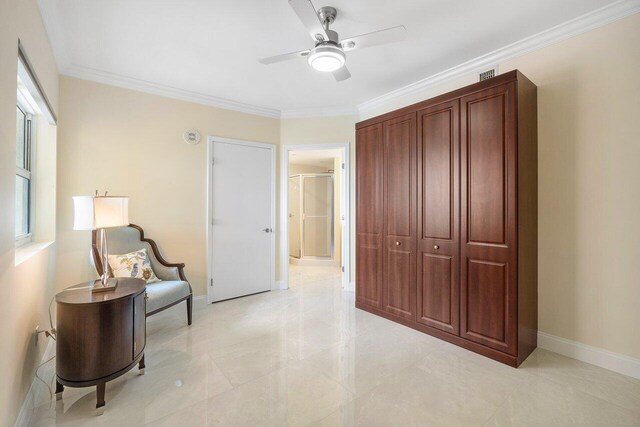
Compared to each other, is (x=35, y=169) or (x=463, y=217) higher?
(x=35, y=169)

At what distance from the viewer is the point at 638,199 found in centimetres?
197

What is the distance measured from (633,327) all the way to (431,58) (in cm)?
261

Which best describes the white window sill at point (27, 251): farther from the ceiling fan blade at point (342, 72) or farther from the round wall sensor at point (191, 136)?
the ceiling fan blade at point (342, 72)

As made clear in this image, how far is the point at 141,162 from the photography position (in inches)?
125

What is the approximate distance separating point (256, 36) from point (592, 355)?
3.58 metres

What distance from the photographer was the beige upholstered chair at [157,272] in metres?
2.57

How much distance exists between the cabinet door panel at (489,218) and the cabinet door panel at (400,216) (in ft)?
1.63

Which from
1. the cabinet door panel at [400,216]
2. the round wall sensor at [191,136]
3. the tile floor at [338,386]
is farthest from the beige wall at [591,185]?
the round wall sensor at [191,136]

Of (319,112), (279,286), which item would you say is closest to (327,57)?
(319,112)

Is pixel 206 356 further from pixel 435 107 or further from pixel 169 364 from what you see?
pixel 435 107

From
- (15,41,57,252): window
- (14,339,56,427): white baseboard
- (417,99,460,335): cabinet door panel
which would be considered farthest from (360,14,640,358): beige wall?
(15,41,57,252): window

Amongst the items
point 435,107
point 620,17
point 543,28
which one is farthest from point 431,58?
point 620,17

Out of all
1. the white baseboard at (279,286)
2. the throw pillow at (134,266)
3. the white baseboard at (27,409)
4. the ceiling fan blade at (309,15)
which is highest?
the ceiling fan blade at (309,15)

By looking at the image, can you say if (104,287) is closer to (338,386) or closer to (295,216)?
(338,386)
